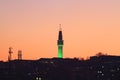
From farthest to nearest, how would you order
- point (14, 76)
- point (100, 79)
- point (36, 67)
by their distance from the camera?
point (36, 67), point (100, 79), point (14, 76)

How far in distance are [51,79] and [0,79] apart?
15.8 m

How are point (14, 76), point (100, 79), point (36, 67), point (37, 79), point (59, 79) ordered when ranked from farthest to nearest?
1. point (36, 67)
2. point (100, 79)
3. point (37, 79)
4. point (14, 76)
5. point (59, 79)

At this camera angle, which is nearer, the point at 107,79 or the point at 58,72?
the point at 58,72

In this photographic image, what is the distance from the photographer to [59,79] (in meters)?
133

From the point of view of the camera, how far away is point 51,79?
13538cm

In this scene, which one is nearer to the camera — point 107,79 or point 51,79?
point 51,79

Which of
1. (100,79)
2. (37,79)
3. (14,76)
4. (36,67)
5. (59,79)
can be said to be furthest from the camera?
(36,67)

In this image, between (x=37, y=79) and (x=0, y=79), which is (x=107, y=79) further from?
(x=0, y=79)

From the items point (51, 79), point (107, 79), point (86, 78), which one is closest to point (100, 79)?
point (107, 79)

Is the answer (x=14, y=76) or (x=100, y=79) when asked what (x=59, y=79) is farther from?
(x=100, y=79)

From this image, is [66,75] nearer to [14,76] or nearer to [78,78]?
[78,78]

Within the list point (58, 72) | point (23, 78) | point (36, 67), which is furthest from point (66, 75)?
point (36, 67)

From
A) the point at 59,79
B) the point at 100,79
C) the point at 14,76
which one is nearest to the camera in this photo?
the point at 59,79

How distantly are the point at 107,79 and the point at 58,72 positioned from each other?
119 ft
